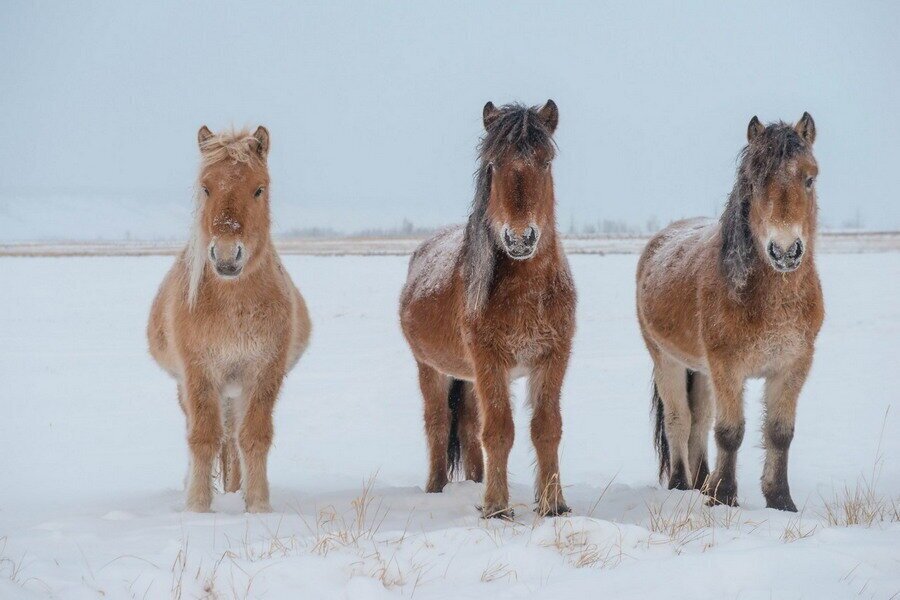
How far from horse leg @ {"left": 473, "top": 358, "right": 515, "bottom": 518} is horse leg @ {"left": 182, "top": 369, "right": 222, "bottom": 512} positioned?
5.71ft

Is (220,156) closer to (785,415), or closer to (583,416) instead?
(785,415)

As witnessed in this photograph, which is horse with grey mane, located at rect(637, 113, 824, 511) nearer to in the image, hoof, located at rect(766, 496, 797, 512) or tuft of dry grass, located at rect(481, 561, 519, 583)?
hoof, located at rect(766, 496, 797, 512)

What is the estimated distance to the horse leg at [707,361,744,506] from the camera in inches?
219

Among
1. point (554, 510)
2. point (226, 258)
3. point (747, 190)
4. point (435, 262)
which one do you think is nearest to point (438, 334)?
point (435, 262)

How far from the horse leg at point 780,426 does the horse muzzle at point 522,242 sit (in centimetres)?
216

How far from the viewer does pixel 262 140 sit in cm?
554

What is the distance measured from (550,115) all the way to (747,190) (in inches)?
60.0

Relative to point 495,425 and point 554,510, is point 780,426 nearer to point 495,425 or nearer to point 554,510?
point 554,510

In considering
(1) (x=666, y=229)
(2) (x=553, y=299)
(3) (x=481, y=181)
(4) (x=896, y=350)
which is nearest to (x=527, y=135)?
(3) (x=481, y=181)

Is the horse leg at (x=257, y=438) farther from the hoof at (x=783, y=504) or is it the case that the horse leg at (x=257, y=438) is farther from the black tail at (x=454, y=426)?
the hoof at (x=783, y=504)

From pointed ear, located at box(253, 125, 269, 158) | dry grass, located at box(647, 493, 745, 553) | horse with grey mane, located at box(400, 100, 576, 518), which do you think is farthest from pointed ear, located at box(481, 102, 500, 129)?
dry grass, located at box(647, 493, 745, 553)

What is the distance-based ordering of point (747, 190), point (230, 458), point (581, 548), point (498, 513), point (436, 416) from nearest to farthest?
1. point (581, 548)
2. point (498, 513)
3. point (747, 190)
4. point (230, 458)
5. point (436, 416)

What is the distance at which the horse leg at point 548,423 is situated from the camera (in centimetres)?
509

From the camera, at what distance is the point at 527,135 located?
196 inches
